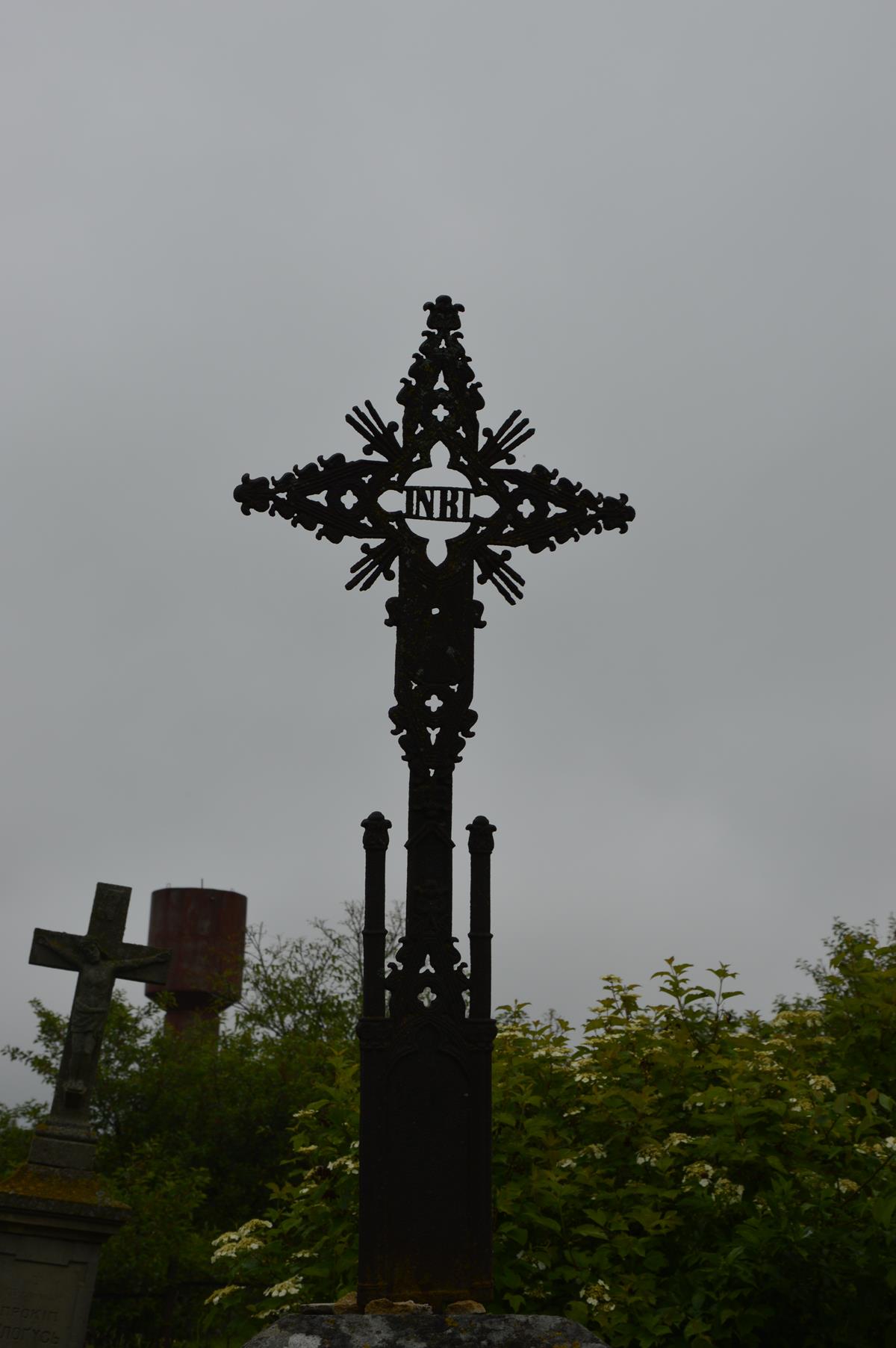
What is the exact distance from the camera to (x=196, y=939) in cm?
3238

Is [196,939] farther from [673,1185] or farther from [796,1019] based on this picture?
[673,1185]

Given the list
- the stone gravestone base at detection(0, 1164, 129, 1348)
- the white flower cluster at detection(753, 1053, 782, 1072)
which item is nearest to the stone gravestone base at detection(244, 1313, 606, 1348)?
the white flower cluster at detection(753, 1053, 782, 1072)

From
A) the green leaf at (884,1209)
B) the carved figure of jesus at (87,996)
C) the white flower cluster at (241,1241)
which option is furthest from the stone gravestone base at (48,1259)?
the green leaf at (884,1209)

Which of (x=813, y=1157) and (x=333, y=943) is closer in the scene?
(x=813, y=1157)

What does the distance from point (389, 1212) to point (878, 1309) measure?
2.65m

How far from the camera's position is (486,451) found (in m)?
6.22

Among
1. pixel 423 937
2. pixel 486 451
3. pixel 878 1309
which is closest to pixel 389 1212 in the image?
pixel 423 937

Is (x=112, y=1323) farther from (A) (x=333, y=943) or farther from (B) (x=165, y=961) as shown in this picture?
(A) (x=333, y=943)

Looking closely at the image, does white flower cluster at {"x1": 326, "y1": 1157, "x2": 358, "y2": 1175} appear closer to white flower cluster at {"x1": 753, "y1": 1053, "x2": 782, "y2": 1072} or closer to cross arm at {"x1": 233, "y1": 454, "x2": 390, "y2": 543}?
white flower cluster at {"x1": 753, "y1": 1053, "x2": 782, "y2": 1072}

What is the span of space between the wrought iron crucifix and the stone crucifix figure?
25.9ft

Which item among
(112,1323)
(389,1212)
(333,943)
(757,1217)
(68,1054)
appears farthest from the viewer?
(333,943)

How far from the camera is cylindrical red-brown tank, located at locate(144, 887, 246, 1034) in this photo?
3120cm

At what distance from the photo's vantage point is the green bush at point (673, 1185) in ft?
21.7

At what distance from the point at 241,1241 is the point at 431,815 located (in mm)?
3988
